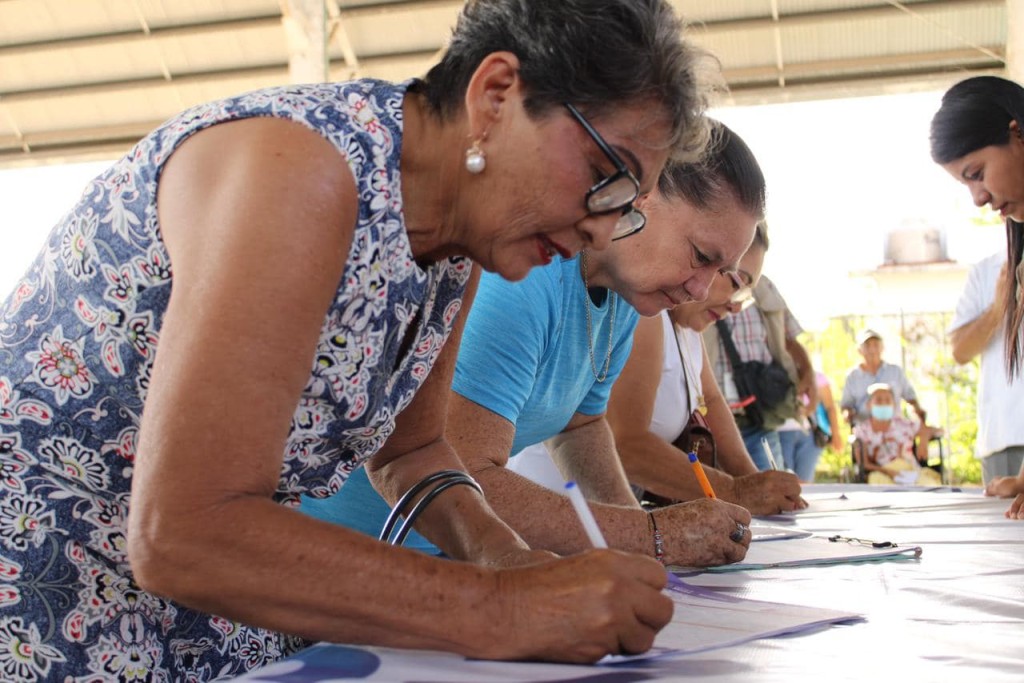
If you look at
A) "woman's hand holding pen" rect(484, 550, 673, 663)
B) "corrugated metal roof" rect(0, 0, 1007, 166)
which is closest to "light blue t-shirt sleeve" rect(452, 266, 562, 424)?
"woman's hand holding pen" rect(484, 550, 673, 663)

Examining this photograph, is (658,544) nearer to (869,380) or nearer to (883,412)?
(883,412)

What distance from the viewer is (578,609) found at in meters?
0.94

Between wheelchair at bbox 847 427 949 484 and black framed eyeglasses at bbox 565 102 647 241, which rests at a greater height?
black framed eyeglasses at bbox 565 102 647 241

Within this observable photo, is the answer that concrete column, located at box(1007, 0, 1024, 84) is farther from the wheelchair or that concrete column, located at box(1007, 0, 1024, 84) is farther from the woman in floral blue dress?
the woman in floral blue dress

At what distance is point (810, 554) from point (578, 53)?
1042mm

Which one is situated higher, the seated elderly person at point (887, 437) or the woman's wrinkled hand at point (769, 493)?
the seated elderly person at point (887, 437)

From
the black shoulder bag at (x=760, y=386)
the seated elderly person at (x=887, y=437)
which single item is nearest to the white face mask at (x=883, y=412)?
the seated elderly person at (x=887, y=437)

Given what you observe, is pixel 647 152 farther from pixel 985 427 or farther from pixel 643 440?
pixel 985 427

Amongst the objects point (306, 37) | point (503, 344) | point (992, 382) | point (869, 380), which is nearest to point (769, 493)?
point (503, 344)

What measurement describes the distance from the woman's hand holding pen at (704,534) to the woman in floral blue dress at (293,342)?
49 centimetres

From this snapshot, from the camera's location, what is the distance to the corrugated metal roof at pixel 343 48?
751 centimetres

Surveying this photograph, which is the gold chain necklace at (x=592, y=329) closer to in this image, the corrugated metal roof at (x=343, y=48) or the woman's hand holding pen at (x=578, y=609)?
the woman's hand holding pen at (x=578, y=609)

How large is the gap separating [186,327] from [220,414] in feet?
0.25

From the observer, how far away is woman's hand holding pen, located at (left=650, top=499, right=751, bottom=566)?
67.0 inches
